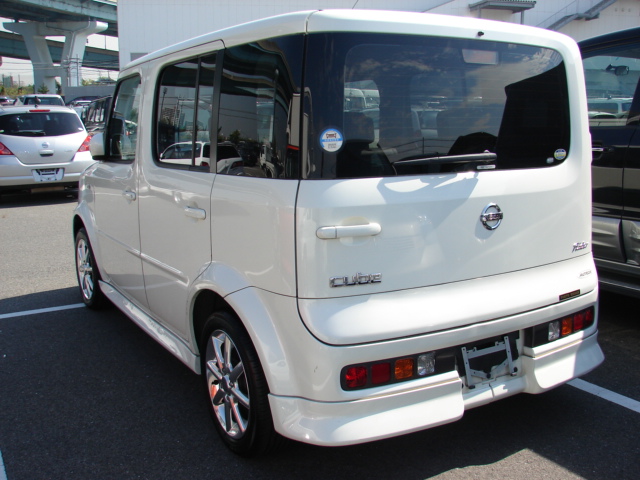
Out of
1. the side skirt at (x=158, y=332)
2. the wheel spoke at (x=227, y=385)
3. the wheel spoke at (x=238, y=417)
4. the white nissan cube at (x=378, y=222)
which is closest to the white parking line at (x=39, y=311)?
the side skirt at (x=158, y=332)

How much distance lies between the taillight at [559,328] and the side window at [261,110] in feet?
4.52

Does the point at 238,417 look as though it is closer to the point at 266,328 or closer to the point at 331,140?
the point at 266,328

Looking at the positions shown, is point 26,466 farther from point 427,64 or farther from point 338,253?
point 427,64

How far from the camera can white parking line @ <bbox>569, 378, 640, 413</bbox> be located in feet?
11.1

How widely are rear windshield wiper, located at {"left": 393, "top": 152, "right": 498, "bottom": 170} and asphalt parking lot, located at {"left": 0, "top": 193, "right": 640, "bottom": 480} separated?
141 cm

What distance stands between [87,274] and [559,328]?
156 inches

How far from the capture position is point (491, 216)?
8.72 feet

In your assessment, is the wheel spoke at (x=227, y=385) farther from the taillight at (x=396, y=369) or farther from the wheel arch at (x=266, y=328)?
the taillight at (x=396, y=369)

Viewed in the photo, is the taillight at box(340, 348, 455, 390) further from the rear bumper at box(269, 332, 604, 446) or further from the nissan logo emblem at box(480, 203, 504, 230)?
the nissan logo emblem at box(480, 203, 504, 230)

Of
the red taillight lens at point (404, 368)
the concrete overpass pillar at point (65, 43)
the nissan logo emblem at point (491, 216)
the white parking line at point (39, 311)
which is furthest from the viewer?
the concrete overpass pillar at point (65, 43)

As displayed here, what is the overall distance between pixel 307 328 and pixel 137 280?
2044mm

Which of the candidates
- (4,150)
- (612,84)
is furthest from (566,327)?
(4,150)

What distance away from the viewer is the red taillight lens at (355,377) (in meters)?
2.40

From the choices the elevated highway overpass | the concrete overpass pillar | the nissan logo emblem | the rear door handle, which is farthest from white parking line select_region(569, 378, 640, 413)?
the concrete overpass pillar
